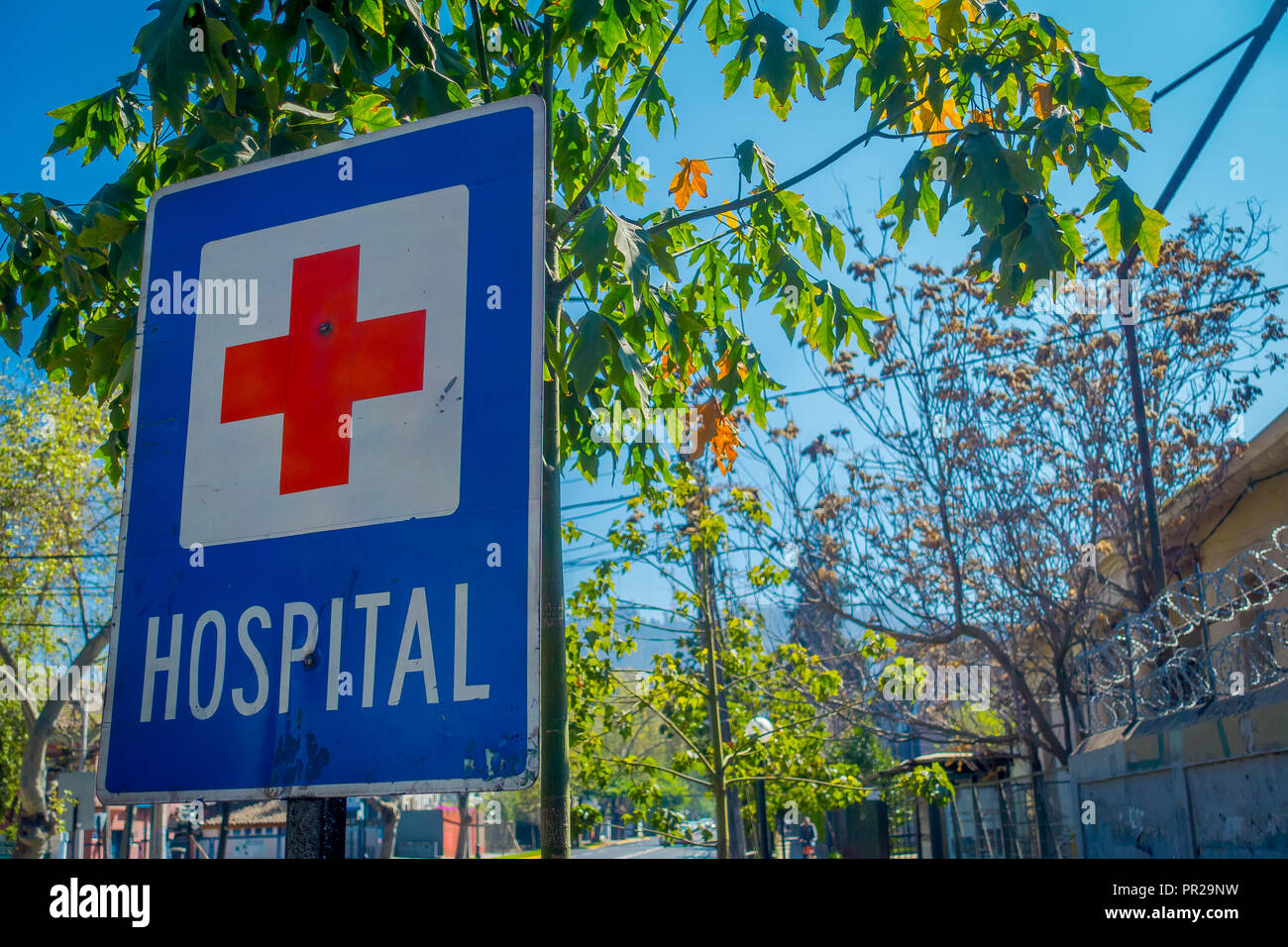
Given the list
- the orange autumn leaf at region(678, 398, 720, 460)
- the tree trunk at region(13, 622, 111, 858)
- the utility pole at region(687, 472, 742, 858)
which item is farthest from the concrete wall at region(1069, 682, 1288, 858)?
the tree trunk at region(13, 622, 111, 858)

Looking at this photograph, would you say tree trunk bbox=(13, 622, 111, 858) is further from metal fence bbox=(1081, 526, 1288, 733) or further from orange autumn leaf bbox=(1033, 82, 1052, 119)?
orange autumn leaf bbox=(1033, 82, 1052, 119)

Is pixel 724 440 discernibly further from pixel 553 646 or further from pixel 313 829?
pixel 313 829

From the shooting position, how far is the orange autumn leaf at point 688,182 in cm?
482

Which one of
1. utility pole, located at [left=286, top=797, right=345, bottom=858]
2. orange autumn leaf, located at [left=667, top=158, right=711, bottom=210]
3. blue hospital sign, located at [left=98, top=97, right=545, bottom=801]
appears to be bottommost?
utility pole, located at [left=286, top=797, right=345, bottom=858]

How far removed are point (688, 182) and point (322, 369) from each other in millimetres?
3585

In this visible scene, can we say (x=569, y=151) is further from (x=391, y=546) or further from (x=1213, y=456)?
(x=1213, y=456)

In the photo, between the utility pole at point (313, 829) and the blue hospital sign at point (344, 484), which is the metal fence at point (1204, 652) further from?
the utility pole at point (313, 829)

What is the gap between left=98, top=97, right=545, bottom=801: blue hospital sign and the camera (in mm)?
1362

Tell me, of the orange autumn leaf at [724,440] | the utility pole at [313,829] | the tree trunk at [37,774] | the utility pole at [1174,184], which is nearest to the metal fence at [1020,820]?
the utility pole at [1174,184]

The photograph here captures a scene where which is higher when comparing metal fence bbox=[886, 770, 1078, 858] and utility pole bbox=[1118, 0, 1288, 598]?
utility pole bbox=[1118, 0, 1288, 598]

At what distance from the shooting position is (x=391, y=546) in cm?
143

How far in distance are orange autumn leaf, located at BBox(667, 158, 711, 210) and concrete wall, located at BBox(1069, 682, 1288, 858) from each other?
4541mm

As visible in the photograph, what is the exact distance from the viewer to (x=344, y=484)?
1488mm
